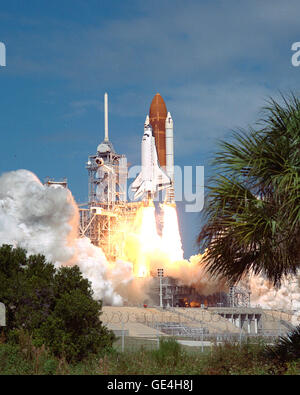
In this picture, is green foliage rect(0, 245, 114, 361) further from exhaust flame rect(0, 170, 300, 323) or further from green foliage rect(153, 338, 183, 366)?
exhaust flame rect(0, 170, 300, 323)

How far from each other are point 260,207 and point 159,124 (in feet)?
272

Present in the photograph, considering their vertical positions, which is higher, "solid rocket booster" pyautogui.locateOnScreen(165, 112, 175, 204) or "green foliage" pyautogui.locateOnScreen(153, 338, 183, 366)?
"solid rocket booster" pyautogui.locateOnScreen(165, 112, 175, 204)

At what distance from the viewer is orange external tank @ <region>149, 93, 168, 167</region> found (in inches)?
3841

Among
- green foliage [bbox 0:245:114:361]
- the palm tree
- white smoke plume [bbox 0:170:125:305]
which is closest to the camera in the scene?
the palm tree

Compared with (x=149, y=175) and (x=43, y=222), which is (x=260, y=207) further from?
(x=149, y=175)

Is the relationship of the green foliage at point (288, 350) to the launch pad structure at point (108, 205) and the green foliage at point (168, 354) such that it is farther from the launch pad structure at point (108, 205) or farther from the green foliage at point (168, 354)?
the launch pad structure at point (108, 205)

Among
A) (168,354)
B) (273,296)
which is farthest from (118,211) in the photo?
(168,354)

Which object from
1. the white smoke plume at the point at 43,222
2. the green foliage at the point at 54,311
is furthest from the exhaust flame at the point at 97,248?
the green foliage at the point at 54,311

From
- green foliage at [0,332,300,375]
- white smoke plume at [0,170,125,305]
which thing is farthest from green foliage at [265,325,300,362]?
white smoke plume at [0,170,125,305]

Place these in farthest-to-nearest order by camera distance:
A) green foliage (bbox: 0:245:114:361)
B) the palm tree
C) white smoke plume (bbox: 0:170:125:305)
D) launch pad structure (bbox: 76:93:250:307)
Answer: launch pad structure (bbox: 76:93:250:307) → white smoke plume (bbox: 0:170:125:305) → green foliage (bbox: 0:245:114:361) → the palm tree

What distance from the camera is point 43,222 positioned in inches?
3194

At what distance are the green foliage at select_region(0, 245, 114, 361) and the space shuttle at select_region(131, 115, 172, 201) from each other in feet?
223
